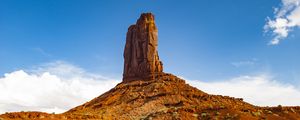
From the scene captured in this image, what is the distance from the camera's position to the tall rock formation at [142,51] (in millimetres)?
88250

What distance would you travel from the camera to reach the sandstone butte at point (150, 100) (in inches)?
1973

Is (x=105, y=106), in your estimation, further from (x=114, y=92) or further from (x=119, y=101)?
(x=114, y=92)

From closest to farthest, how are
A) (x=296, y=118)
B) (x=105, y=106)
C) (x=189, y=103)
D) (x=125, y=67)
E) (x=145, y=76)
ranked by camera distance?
1. (x=296, y=118)
2. (x=189, y=103)
3. (x=105, y=106)
4. (x=145, y=76)
5. (x=125, y=67)

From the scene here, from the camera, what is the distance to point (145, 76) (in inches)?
3423

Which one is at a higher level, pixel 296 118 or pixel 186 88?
pixel 186 88

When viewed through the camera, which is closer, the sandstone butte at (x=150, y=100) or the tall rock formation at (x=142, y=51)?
the sandstone butte at (x=150, y=100)

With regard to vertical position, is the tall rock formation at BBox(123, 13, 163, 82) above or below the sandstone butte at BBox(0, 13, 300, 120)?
above

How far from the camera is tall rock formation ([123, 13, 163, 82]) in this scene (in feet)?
290

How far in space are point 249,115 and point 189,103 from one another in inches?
810

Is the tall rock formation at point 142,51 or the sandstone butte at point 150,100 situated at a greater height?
the tall rock formation at point 142,51

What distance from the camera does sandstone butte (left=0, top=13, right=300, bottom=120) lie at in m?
50.1

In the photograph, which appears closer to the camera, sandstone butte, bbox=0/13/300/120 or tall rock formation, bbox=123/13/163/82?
sandstone butte, bbox=0/13/300/120

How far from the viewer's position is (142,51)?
9144 centimetres

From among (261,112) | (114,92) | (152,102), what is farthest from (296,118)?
(114,92)
